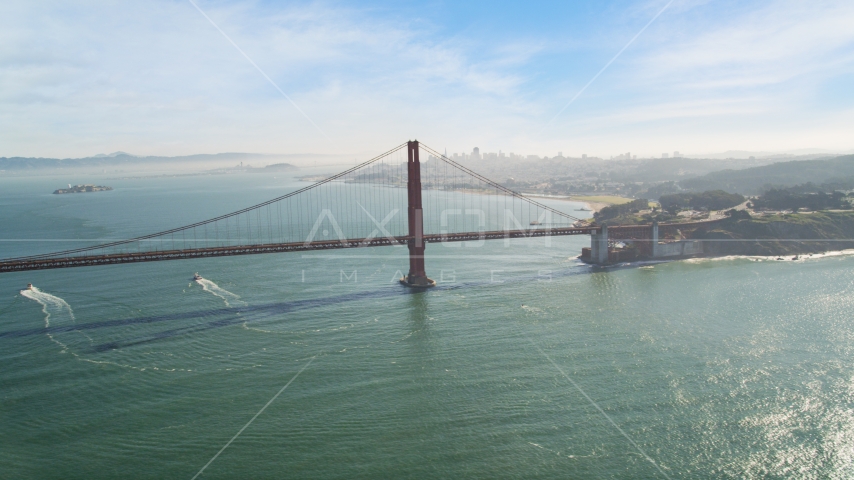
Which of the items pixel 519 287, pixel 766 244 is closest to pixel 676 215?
pixel 766 244

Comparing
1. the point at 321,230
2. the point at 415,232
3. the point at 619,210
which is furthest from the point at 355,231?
the point at 619,210

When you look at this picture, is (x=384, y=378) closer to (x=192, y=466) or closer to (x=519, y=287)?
(x=192, y=466)

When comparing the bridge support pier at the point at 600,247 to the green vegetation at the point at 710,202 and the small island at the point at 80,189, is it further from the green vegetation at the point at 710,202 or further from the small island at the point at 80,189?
the small island at the point at 80,189

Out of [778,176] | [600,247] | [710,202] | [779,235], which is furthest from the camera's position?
[778,176]

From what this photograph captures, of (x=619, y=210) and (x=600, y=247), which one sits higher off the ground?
→ (x=619, y=210)

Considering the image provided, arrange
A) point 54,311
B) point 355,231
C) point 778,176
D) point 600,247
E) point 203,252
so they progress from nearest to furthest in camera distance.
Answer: point 54,311 → point 203,252 → point 600,247 → point 355,231 → point 778,176

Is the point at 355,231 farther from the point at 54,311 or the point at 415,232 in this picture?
the point at 54,311

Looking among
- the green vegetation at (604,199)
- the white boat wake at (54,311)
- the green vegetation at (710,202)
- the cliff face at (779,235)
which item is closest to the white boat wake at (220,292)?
the white boat wake at (54,311)
